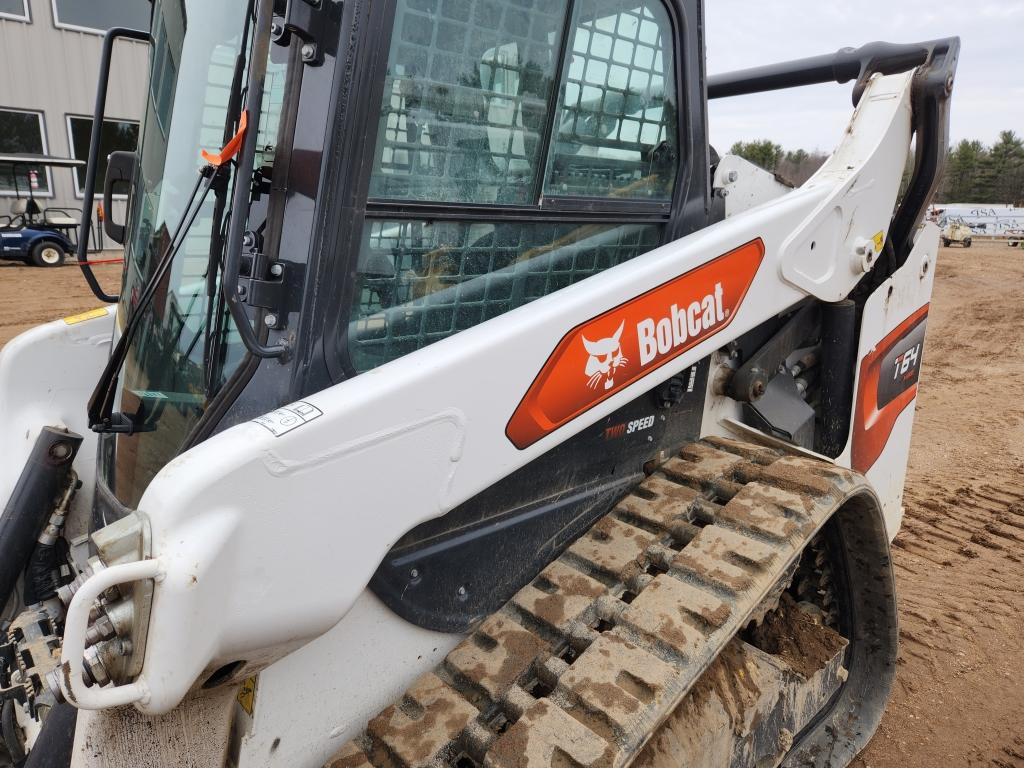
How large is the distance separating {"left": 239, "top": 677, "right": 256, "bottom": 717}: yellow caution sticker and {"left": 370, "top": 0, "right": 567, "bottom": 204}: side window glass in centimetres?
93

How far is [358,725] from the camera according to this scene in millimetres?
1621

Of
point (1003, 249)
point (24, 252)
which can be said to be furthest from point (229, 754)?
point (1003, 249)

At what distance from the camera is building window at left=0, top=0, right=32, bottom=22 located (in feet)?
49.3

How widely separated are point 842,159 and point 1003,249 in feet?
86.4

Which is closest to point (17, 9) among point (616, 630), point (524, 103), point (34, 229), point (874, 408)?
point (34, 229)

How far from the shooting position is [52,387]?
8.46 feet

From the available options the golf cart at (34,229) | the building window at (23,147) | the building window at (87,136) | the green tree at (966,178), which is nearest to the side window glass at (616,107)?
the golf cart at (34,229)

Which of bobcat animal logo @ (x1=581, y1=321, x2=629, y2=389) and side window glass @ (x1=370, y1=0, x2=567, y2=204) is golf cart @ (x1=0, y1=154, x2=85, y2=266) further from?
bobcat animal logo @ (x1=581, y1=321, x2=629, y2=389)

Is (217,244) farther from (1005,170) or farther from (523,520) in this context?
(1005,170)

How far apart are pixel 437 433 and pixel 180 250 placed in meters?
0.74

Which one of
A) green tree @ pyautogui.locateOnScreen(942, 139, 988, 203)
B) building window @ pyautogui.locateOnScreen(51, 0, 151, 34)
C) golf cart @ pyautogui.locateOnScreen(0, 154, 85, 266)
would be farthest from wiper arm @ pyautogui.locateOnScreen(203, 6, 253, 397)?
Answer: green tree @ pyautogui.locateOnScreen(942, 139, 988, 203)

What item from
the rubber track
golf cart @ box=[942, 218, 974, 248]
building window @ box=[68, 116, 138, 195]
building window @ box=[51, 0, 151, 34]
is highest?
building window @ box=[51, 0, 151, 34]

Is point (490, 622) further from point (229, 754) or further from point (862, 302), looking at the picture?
point (862, 302)

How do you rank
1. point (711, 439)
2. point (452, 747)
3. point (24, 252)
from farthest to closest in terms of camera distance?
point (24, 252)
point (711, 439)
point (452, 747)
